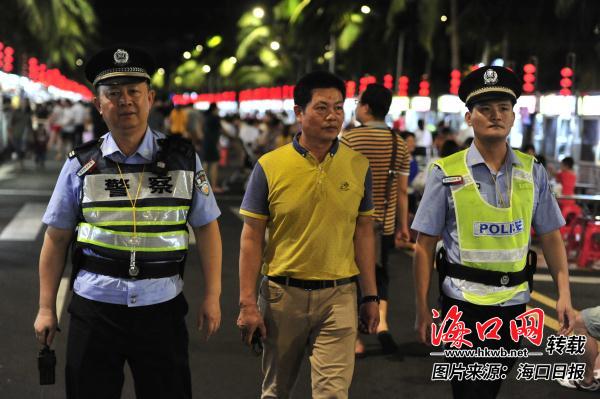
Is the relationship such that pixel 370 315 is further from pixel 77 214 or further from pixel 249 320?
pixel 77 214

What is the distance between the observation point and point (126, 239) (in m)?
3.92

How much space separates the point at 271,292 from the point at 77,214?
1.11m

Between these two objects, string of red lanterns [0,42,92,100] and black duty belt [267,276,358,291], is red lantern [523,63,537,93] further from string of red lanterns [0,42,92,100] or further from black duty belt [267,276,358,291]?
black duty belt [267,276,358,291]

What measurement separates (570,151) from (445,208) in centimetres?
2016

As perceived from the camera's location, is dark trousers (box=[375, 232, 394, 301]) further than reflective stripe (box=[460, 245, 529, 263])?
Yes

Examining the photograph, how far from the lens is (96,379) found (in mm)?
3955

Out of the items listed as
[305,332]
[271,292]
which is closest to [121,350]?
[271,292]

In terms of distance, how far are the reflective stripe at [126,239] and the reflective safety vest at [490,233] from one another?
130cm

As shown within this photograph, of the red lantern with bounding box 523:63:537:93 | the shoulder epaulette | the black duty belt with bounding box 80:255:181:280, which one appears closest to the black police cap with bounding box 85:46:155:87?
the shoulder epaulette

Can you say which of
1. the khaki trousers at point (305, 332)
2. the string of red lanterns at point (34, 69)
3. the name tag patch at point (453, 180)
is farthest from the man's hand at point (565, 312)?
the string of red lanterns at point (34, 69)

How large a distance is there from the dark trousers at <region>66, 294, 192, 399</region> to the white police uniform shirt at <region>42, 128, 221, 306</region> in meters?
0.04

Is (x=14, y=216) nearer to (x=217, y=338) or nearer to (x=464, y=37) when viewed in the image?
(x=217, y=338)

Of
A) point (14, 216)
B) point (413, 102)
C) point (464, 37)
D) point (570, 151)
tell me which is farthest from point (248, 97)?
point (14, 216)

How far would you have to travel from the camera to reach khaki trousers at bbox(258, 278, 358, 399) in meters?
4.68
